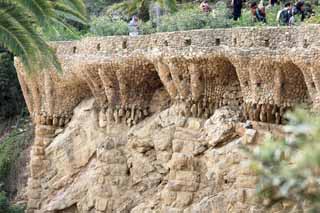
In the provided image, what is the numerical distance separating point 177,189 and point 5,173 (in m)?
9.55

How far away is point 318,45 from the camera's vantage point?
11.2 metres

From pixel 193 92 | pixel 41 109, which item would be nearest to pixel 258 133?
pixel 193 92

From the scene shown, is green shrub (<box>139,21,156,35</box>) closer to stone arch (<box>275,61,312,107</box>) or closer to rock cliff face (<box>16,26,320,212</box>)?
rock cliff face (<box>16,26,320,212</box>)

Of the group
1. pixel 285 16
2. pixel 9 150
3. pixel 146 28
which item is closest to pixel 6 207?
pixel 9 150

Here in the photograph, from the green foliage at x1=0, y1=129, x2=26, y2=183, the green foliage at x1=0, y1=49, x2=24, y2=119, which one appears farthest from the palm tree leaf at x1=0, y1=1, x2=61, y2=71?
the green foliage at x1=0, y1=49, x2=24, y2=119

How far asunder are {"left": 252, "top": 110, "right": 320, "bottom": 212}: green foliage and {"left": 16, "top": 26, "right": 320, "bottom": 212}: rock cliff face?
7.45 meters

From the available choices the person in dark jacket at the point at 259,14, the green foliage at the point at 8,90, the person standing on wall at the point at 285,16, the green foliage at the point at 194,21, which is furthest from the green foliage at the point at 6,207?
the person standing on wall at the point at 285,16

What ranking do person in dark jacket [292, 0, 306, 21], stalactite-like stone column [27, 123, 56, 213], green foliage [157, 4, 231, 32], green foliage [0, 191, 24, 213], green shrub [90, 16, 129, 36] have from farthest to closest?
green foliage [0, 191, 24, 213]
stalactite-like stone column [27, 123, 56, 213]
green shrub [90, 16, 129, 36]
green foliage [157, 4, 231, 32]
person in dark jacket [292, 0, 306, 21]

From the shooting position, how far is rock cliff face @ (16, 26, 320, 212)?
12.3 metres

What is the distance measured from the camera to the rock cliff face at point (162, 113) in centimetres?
1228

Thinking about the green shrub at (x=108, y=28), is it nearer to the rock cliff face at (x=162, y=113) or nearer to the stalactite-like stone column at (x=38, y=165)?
the rock cliff face at (x=162, y=113)

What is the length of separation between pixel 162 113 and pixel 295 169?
36.3ft

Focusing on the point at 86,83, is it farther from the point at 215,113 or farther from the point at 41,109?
the point at 215,113

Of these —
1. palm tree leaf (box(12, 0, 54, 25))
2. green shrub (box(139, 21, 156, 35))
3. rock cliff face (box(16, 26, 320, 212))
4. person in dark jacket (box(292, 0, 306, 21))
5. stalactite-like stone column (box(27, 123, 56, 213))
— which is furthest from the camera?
stalactite-like stone column (box(27, 123, 56, 213))
